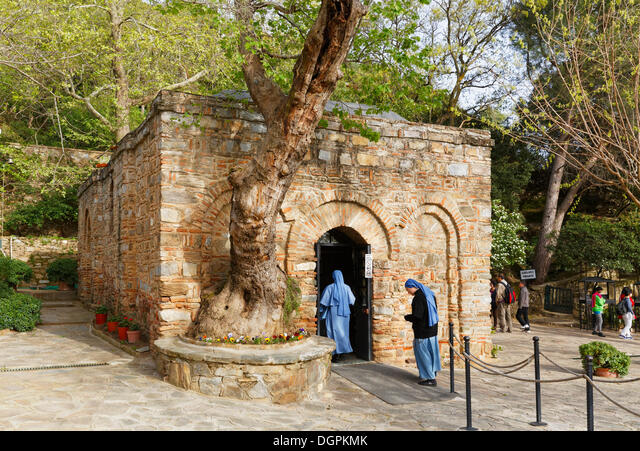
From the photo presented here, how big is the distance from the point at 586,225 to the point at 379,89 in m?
12.7

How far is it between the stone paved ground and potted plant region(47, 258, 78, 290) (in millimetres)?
9235

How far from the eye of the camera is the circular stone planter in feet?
19.3

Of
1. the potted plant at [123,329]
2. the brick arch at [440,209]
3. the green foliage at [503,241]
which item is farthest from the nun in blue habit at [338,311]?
the green foliage at [503,241]

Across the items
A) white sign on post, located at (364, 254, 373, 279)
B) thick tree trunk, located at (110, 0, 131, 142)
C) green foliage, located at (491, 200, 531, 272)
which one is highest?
thick tree trunk, located at (110, 0, 131, 142)

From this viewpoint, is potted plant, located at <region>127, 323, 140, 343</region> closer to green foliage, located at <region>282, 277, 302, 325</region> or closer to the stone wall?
green foliage, located at <region>282, 277, 302, 325</region>

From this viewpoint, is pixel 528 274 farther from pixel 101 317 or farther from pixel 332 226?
pixel 101 317

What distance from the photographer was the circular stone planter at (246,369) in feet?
19.3

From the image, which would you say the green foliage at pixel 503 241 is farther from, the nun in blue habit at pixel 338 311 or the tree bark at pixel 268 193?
the tree bark at pixel 268 193

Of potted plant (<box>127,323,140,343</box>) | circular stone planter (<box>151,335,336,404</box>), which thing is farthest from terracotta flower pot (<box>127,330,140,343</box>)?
circular stone planter (<box>151,335,336,404</box>)

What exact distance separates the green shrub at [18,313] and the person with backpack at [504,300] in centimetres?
1185

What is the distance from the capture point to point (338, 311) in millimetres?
8086

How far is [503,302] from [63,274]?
14483 millimetres

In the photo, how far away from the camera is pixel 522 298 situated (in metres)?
14.5
